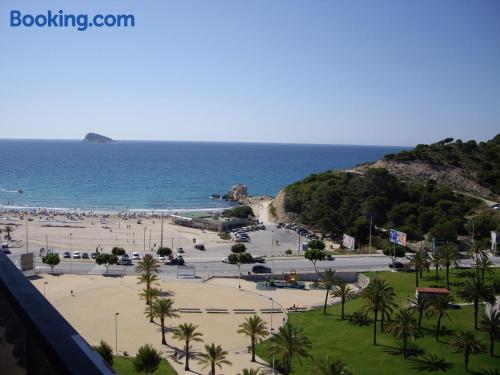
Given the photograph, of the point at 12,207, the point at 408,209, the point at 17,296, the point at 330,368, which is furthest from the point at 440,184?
the point at 17,296

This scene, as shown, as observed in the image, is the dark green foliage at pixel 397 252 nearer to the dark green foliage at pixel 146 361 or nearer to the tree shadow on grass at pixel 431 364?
the tree shadow on grass at pixel 431 364

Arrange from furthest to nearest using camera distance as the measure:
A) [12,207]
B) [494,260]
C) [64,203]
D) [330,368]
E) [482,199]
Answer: [64,203] < [12,207] < [482,199] < [494,260] < [330,368]

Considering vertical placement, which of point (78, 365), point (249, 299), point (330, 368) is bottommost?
point (249, 299)

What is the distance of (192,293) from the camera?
36.6 m

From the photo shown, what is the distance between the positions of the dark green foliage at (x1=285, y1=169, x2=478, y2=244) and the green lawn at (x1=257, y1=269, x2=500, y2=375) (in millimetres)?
26294

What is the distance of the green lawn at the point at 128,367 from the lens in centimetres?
2298

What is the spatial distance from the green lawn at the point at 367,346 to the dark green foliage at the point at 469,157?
2196 inches

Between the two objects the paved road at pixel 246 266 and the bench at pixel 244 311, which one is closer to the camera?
the bench at pixel 244 311

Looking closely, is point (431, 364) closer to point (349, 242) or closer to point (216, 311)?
point (216, 311)

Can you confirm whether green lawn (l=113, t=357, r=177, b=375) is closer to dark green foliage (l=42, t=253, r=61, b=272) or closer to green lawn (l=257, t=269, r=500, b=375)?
green lawn (l=257, t=269, r=500, b=375)

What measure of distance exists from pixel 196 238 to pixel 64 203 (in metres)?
46.3

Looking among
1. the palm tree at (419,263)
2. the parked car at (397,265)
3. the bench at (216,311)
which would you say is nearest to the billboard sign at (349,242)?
the parked car at (397,265)

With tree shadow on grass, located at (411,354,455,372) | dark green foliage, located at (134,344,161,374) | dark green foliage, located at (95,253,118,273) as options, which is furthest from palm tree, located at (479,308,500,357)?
dark green foliage, located at (95,253,118,273)

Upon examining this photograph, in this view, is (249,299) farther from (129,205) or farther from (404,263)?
(129,205)
